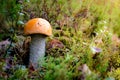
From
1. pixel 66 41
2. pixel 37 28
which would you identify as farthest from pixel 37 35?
pixel 66 41

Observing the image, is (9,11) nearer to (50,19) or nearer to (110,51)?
(50,19)

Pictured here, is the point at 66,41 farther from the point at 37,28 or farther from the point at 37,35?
the point at 37,28

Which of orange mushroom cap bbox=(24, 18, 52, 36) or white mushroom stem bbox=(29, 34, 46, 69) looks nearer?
orange mushroom cap bbox=(24, 18, 52, 36)

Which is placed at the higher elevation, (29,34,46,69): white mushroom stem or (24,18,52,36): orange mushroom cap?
(24,18,52,36): orange mushroom cap

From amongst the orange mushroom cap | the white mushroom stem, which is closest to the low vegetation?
the white mushroom stem

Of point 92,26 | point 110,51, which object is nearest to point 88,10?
point 92,26

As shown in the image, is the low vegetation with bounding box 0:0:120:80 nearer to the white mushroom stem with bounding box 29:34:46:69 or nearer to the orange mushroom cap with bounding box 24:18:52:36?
the white mushroom stem with bounding box 29:34:46:69

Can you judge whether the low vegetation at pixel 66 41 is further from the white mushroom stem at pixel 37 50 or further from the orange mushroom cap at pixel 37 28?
the orange mushroom cap at pixel 37 28
